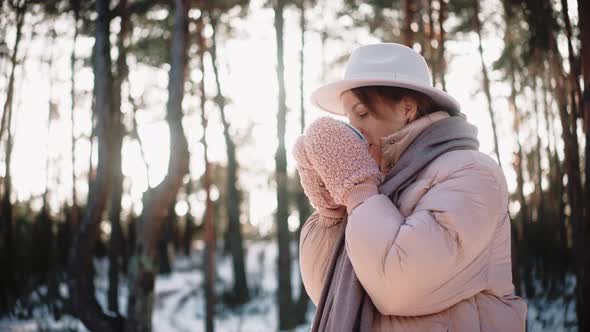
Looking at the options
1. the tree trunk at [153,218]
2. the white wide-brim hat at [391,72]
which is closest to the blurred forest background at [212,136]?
the tree trunk at [153,218]

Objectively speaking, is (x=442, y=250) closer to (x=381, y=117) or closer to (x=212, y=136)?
(x=381, y=117)

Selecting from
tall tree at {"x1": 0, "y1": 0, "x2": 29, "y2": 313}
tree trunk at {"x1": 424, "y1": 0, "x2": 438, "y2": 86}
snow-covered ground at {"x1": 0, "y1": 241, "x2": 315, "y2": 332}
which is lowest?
snow-covered ground at {"x1": 0, "y1": 241, "x2": 315, "y2": 332}

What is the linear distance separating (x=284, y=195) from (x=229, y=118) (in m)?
5.07

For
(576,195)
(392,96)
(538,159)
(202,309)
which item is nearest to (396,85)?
(392,96)

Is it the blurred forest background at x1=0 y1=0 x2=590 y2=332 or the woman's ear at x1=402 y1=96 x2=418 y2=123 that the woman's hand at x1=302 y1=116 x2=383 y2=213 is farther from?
the blurred forest background at x1=0 y1=0 x2=590 y2=332

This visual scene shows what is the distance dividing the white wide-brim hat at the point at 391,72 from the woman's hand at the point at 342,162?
263 millimetres

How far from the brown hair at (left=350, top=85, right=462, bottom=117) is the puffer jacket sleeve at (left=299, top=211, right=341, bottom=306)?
0.47m

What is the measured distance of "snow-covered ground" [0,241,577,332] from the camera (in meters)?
10.8

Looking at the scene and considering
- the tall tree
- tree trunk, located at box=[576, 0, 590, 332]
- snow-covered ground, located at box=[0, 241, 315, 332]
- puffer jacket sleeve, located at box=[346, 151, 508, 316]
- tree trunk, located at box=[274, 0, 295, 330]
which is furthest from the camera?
the tall tree

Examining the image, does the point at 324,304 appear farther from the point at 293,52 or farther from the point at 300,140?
the point at 293,52

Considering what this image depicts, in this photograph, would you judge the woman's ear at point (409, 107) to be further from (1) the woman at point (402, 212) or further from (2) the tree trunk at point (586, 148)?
(2) the tree trunk at point (586, 148)

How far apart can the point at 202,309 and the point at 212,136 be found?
5.48m

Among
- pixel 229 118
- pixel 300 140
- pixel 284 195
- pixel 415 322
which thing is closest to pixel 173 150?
pixel 300 140

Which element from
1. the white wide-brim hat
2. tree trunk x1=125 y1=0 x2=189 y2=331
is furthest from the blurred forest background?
the white wide-brim hat
